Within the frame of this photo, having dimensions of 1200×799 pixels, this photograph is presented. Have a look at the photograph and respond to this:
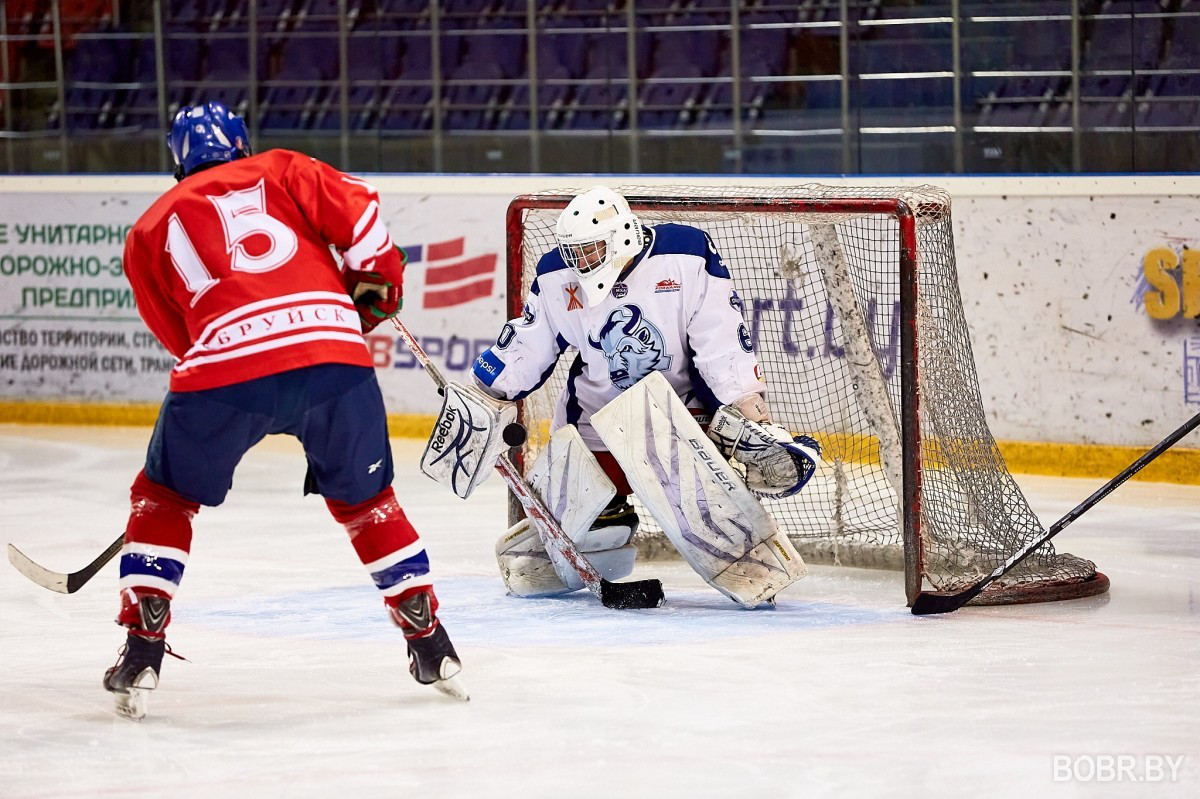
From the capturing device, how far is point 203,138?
329 centimetres

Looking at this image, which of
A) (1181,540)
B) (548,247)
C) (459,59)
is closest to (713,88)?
(459,59)

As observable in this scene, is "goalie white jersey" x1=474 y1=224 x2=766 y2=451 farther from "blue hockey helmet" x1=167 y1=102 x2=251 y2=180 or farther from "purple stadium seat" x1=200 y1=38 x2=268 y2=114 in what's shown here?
"purple stadium seat" x1=200 y1=38 x2=268 y2=114

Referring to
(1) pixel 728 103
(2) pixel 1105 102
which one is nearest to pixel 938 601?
(2) pixel 1105 102

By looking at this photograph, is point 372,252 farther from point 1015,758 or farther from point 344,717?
point 1015,758

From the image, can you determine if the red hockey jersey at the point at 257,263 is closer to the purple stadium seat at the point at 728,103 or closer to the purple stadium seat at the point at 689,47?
the purple stadium seat at the point at 728,103

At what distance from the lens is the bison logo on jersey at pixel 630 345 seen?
415 cm

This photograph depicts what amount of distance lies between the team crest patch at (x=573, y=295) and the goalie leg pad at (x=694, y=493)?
27cm

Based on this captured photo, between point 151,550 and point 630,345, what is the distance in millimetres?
1360

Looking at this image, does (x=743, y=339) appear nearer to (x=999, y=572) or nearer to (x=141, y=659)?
(x=999, y=572)

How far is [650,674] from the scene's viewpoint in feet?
11.6

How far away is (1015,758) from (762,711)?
0.49m

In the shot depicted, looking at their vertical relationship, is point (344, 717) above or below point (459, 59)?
below

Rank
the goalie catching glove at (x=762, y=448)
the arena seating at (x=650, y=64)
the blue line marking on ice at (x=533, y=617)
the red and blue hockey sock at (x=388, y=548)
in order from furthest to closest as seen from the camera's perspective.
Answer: the arena seating at (x=650, y=64)
the goalie catching glove at (x=762, y=448)
the blue line marking on ice at (x=533, y=617)
the red and blue hockey sock at (x=388, y=548)

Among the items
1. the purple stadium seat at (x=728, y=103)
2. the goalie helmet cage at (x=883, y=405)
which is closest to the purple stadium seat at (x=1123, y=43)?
the goalie helmet cage at (x=883, y=405)
